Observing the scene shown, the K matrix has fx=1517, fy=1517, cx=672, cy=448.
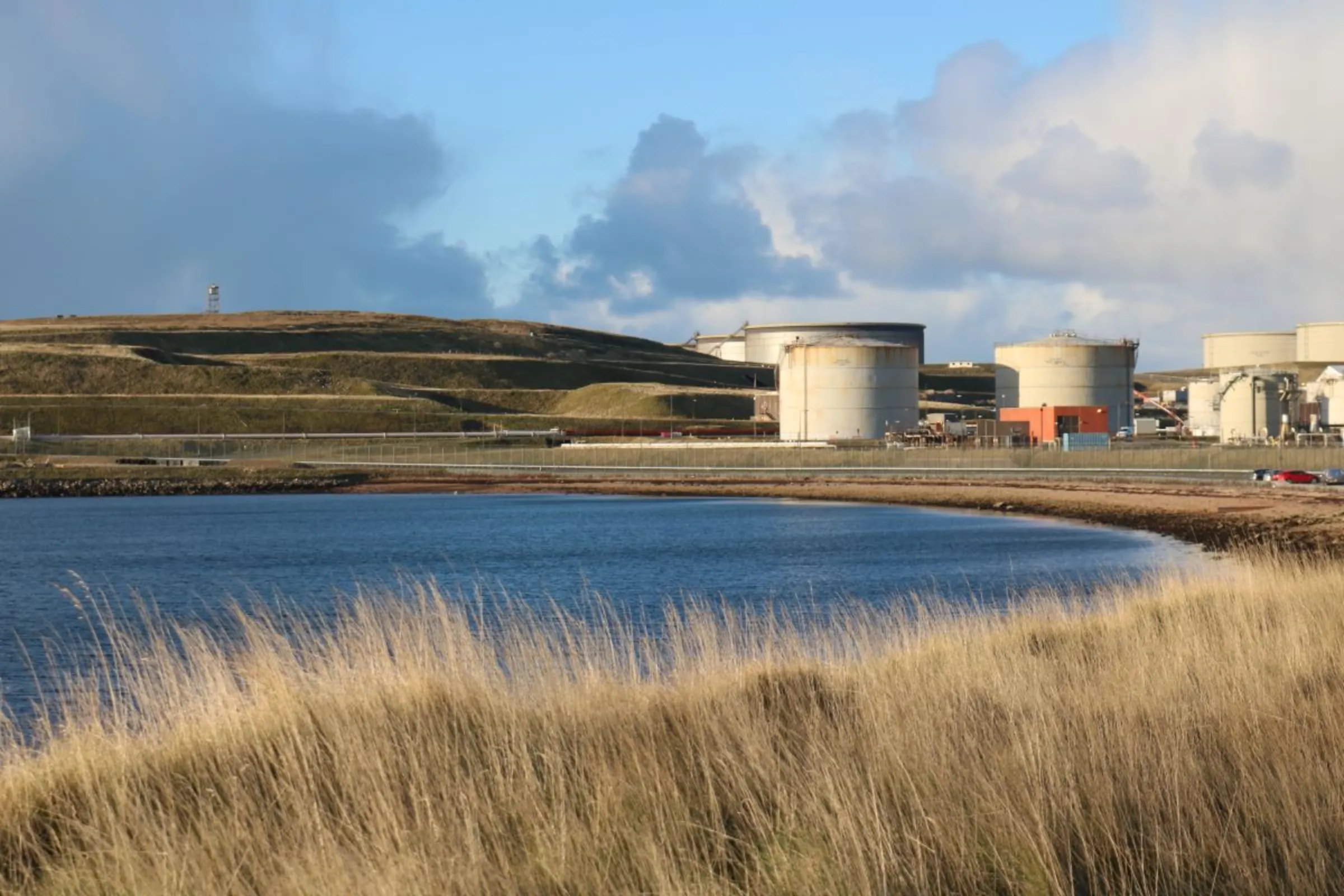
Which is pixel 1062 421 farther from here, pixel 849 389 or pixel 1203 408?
pixel 1203 408

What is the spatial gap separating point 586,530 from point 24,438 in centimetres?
6584

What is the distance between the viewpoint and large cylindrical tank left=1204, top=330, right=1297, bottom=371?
169375mm

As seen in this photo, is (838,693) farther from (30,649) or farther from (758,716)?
(30,649)

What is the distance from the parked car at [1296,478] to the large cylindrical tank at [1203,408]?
1715 inches

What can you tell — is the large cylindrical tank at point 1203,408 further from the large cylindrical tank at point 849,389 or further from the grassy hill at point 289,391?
the grassy hill at point 289,391

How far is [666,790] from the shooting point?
9531mm

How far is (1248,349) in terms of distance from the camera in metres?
174

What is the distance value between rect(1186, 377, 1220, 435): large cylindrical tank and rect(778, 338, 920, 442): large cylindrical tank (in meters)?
23.9

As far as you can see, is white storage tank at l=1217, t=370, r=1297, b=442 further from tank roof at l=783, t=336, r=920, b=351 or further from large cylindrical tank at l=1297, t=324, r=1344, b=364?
large cylindrical tank at l=1297, t=324, r=1344, b=364

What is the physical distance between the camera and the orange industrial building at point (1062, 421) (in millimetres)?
100875

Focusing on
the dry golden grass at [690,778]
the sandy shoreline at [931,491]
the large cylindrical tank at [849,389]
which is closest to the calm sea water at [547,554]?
the sandy shoreline at [931,491]

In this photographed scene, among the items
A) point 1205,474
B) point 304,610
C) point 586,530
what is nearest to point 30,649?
point 304,610

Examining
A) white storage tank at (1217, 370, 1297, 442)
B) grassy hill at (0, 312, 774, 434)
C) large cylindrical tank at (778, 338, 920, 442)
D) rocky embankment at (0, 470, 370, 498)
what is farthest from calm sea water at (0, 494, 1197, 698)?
grassy hill at (0, 312, 774, 434)

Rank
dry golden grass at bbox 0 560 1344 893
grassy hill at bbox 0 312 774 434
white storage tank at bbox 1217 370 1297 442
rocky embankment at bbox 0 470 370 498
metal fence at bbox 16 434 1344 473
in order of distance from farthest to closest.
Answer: grassy hill at bbox 0 312 774 434 < rocky embankment at bbox 0 470 370 498 < white storage tank at bbox 1217 370 1297 442 < metal fence at bbox 16 434 1344 473 < dry golden grass at bbox 0 560 1344 893
